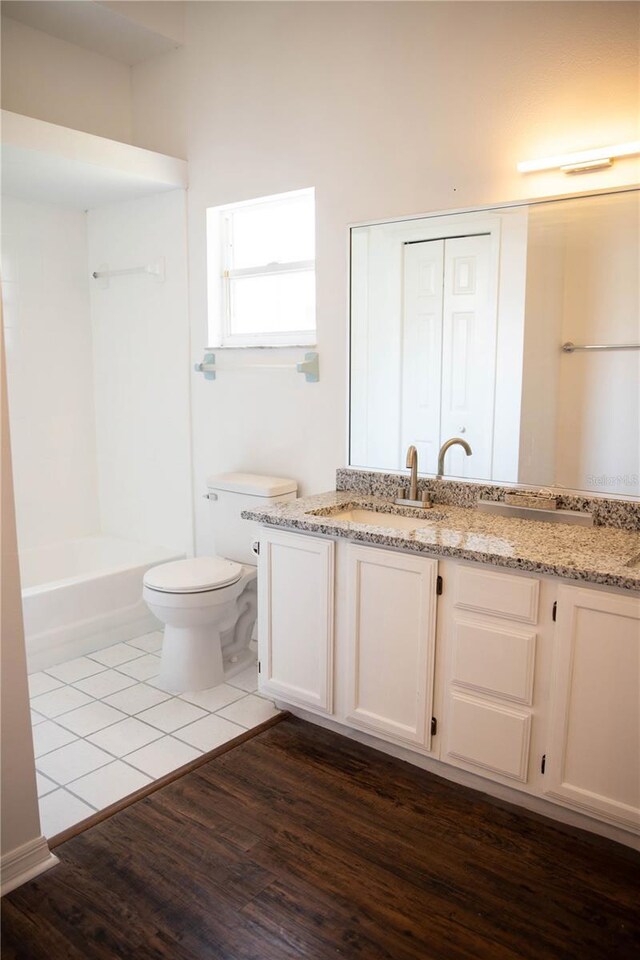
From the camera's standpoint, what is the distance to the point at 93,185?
3.30 meters

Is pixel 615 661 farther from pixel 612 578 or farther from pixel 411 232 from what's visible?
pixel 411 232

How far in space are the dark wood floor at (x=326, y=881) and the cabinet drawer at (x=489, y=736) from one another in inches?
6.0

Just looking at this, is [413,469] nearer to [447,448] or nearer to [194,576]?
[447,448]

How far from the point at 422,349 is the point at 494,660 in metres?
1.17

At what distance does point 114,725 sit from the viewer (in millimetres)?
2584

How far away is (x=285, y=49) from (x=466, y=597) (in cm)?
232

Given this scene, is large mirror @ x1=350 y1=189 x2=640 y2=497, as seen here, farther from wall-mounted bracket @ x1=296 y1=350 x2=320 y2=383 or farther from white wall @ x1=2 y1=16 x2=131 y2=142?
white wall @ x1=2 y1=16 x2=131 y2=142

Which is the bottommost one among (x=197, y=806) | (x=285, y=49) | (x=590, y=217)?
(x=197, y=806)

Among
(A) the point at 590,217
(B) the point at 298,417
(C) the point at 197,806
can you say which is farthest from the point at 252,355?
(C) the point at 197,806

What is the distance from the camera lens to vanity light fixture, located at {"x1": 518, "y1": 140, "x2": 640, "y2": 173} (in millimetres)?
2062

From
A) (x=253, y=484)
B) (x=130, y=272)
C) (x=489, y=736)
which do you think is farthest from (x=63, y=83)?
(x=489, y=736)

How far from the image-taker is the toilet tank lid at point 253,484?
3.01 m

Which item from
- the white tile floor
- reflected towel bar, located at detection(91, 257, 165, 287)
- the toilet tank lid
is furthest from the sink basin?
reflected towel bar, located at detection(91, 257, 165, 287)

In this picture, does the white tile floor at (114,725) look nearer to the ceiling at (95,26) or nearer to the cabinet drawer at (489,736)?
the cabinet drawer at (489,736)
